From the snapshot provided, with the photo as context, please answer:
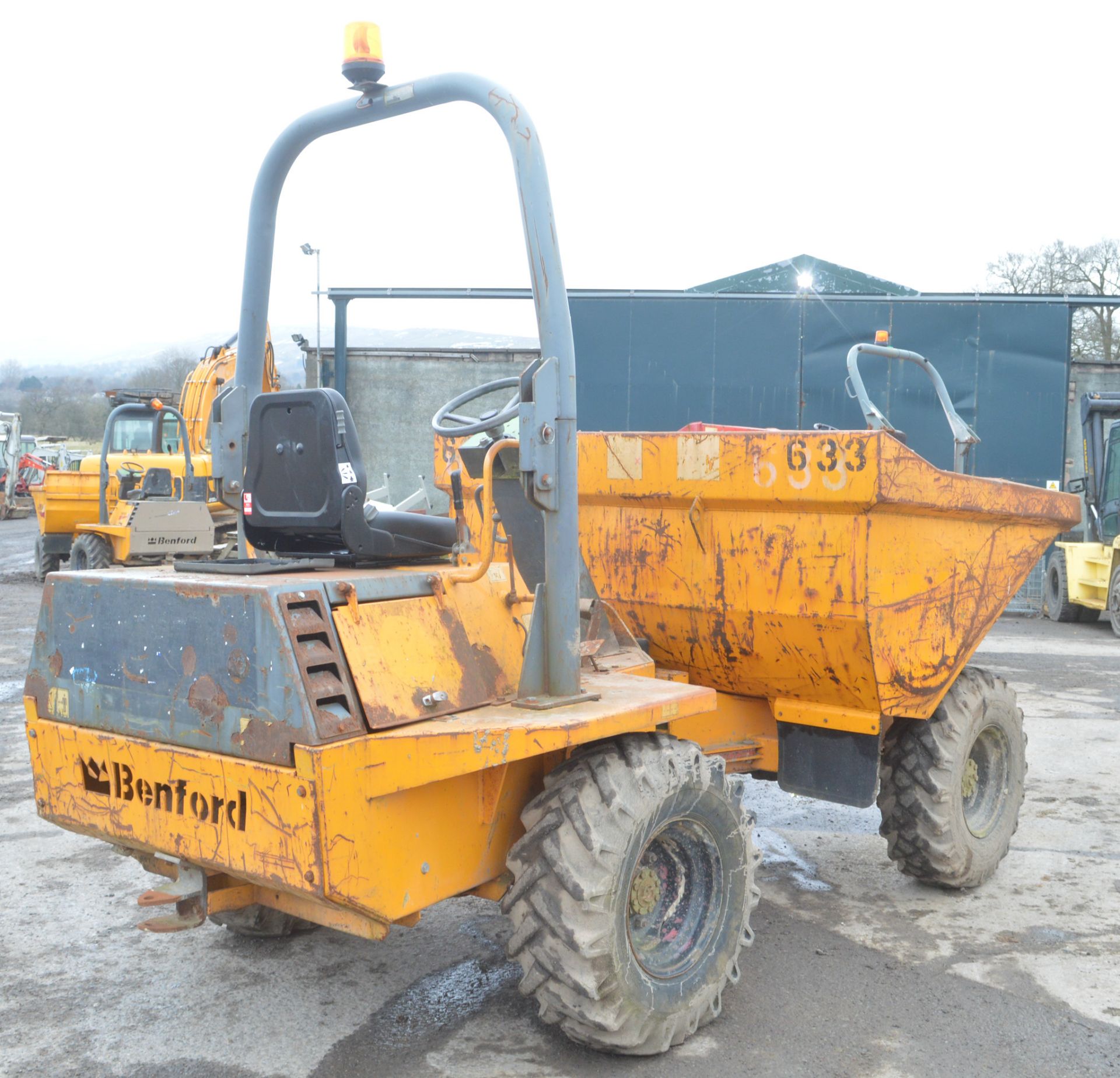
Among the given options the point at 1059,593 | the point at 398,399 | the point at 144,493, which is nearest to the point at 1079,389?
the point at 1059,593

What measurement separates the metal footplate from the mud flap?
2.21 metres

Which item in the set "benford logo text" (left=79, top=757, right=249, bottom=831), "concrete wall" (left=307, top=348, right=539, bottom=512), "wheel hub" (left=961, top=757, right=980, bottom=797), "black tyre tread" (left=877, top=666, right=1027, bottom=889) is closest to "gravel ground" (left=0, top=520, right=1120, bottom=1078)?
"black tyre tread" (left=877, top=666, right=1027, bottom=889)

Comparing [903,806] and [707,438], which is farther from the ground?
[707,438]

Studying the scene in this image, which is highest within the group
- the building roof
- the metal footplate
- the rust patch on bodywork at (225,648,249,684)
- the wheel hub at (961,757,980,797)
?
the building roof

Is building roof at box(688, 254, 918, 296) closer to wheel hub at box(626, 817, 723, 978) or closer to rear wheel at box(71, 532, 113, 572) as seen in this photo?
rear wheel at box(71, 532, 113, 572)

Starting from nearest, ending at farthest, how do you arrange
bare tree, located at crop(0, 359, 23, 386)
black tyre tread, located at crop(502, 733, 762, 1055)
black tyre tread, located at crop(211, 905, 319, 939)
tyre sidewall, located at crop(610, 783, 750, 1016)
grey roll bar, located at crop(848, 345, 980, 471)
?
black tyre tread, located at crop(502, 733, 762, 1055), tyre sidewall, located at crop(610, 783, 750, 1016), black tyre tread, located at crop(211, 905, 319, 939), grey roll bar, located at crop(848, 345, 980, 471), bare tree, located at crop(0, 359, 23, 386)

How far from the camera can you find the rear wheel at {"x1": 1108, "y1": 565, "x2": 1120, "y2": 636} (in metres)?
12.2

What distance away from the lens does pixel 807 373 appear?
15.2 m

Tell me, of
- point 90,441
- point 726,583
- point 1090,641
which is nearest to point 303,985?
point 726,583

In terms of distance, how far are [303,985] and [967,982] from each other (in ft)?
7.16

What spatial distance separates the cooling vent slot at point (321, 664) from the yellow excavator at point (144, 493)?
8.59m

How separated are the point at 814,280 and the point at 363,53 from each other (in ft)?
55.9

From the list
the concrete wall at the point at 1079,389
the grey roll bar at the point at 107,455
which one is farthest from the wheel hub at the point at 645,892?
the concrete wall at the point at 1079,389

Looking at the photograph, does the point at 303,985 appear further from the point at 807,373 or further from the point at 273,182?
the point at 807,373
